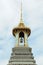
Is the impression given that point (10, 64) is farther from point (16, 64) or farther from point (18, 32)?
point (18, 32)

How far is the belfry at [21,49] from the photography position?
53.8 meters

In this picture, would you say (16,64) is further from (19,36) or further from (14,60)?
(19,36)

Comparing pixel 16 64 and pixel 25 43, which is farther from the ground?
pixel 25 43

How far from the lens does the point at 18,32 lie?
58406 millimetres

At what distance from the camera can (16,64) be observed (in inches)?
2094

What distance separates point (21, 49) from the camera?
184ft

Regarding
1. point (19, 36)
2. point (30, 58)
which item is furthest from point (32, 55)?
point (19, 36)

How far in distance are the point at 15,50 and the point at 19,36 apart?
11.9 feet

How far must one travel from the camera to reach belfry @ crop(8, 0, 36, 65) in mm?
53812

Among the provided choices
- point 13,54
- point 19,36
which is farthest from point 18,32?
point 13,54

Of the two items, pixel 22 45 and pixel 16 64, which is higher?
pixel 22 45

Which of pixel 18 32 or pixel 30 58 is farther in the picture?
pixel 18 32

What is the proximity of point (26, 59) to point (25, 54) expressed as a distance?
4.48 feet

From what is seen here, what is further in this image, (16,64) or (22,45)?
(22,45)
